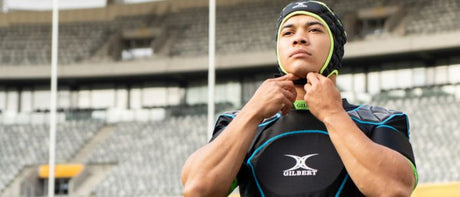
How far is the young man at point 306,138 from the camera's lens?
1.90m

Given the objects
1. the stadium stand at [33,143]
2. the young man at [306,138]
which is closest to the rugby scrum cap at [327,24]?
the young man at [306,138]

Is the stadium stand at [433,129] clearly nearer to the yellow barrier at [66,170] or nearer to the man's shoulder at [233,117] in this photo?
the yellow barrier at [66,170]

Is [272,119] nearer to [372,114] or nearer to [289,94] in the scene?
[289,94]

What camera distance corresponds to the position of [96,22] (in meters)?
32.0

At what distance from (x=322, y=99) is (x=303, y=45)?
0.18m

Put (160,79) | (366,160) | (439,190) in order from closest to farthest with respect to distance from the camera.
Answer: (366,160)
(439,190)
(160,79)

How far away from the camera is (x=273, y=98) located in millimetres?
2008

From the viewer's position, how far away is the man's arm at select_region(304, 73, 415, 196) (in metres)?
1.88

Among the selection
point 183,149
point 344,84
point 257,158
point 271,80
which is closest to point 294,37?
point 271,80

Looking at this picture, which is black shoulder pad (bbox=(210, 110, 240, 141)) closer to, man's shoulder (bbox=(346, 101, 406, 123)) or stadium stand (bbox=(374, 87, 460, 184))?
man's shoulder (bbox=(346, 101, 406, 123))

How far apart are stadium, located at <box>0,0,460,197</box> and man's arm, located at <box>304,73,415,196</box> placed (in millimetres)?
17206

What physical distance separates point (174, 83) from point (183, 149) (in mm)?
6628

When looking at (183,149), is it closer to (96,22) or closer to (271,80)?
(96,22)

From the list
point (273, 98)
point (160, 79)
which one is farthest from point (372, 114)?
point (160, 79)
